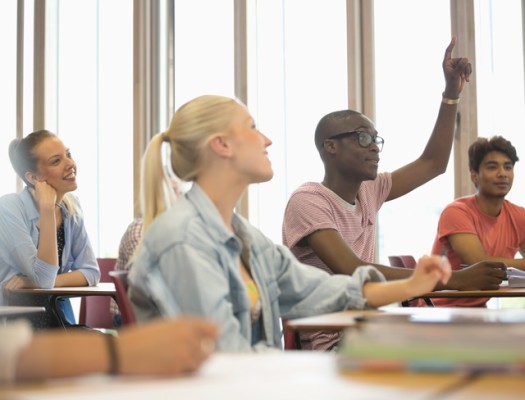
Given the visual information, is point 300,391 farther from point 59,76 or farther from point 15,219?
point 59,76

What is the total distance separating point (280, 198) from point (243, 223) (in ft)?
13.3

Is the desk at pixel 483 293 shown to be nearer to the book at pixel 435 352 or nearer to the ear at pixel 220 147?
the ear at pixel 220 147

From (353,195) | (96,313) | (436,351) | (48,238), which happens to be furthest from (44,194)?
(436,351)

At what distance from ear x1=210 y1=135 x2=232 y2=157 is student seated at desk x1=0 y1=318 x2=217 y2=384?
3.74ft

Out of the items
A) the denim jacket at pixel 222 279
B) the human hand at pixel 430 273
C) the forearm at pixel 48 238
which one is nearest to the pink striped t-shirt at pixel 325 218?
the denim jacket at pixel 222 279

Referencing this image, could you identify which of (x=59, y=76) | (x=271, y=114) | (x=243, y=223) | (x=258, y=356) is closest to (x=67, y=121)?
(x=59, y=76)

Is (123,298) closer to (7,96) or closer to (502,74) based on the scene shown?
(502,74)

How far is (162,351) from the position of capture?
1.08 meters

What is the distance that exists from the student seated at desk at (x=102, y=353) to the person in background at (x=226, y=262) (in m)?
0.70

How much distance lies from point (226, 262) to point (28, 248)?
2.36 m

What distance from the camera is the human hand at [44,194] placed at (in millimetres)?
4207

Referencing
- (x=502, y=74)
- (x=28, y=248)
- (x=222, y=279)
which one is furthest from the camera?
(x=502, y=74)

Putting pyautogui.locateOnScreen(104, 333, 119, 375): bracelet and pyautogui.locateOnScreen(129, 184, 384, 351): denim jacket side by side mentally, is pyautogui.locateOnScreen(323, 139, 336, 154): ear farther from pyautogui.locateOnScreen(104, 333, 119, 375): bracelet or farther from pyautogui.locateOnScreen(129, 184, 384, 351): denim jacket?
pyautogui.locateOnScreen(104, 333, 119, 375): bracelet

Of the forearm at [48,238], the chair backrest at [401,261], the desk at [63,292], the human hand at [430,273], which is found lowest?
the desk at [63,292]
